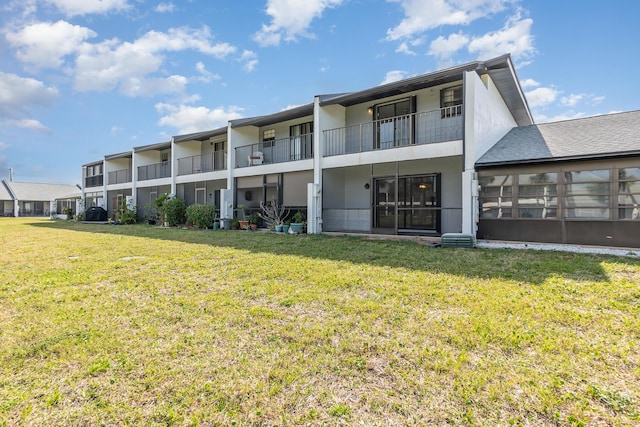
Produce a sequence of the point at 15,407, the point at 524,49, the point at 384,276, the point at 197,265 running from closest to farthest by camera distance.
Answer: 1. the point at 15,407
2. the point at 384,276
3. the point at 197,265
4. the point at 524,49

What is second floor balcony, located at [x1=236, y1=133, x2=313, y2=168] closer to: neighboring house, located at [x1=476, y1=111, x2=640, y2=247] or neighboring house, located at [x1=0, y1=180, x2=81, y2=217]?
neighboring house, located at [x1=476, y1=111, x2=640, y2=247]

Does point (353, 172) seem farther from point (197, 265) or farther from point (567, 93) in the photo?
point (567, 93)

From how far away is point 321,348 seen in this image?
10.1 ft

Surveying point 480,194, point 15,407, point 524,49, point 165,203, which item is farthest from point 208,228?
point 524,49

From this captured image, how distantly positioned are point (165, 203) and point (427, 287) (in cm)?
1836

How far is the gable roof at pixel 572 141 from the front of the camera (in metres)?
8.94

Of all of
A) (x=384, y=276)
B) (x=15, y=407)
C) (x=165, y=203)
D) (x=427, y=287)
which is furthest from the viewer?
(x=165, y=203)

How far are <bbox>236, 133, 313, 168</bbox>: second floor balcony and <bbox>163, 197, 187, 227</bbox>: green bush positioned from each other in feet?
16.2

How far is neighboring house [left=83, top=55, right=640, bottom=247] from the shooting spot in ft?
34.7

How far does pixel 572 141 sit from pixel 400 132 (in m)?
5.74

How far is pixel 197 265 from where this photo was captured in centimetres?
694

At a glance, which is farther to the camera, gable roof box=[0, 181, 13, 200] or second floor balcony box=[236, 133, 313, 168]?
gable roof box=[0, 181, 13, 200]

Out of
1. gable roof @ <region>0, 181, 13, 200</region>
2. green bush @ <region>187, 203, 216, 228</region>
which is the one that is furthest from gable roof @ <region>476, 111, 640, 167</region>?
gable roof @ <region>0, 181, 13, 200</region>

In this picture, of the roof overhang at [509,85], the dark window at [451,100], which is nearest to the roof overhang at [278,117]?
the dark window at [451,100]
